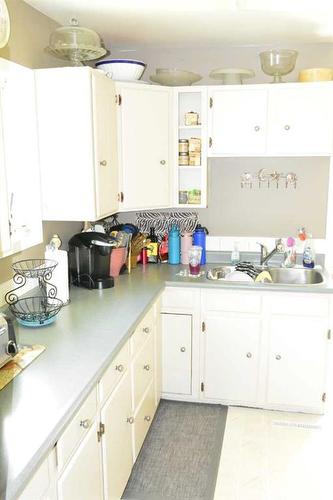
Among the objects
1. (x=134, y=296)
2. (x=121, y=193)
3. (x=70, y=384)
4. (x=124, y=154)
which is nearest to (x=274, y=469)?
(x=134, y=296)

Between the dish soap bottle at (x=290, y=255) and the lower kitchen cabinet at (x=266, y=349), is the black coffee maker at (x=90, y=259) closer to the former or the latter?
the lower kitchen cabinet at (x=266, y=349)

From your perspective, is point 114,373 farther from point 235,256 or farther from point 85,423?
point 235,256

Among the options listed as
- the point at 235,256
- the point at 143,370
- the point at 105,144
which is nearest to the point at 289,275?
the point at 235,256

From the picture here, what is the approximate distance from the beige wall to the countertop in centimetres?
34

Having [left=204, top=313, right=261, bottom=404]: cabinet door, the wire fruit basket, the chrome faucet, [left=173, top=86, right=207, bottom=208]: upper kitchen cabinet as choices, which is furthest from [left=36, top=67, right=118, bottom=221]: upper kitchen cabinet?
the chrome faucet

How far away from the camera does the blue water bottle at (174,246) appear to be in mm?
3420

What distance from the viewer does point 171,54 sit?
135 inches

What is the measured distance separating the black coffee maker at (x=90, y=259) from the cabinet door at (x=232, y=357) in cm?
73

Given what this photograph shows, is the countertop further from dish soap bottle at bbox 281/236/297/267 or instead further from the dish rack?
dish soap bottle at bbox 281/236/297/267

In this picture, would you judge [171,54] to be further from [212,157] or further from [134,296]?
[134,296]

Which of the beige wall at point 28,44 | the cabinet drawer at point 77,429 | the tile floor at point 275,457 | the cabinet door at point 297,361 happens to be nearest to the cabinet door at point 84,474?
the cabinet drawer at point 77,429

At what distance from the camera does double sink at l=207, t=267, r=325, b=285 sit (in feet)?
10.8

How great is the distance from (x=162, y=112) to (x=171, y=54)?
56 centimetres

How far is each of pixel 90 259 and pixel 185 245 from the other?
86 cm
